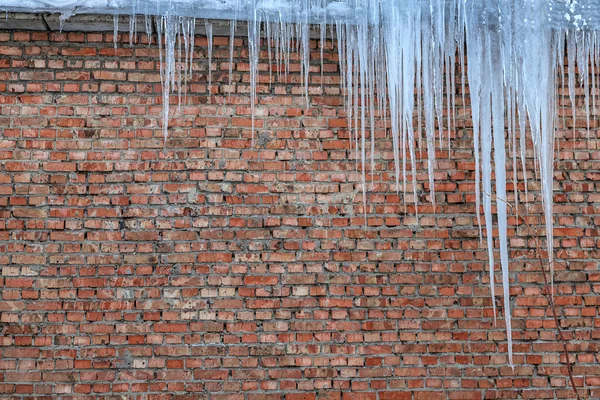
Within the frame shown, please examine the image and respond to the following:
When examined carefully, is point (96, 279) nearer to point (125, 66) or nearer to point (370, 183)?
point (125, 66)

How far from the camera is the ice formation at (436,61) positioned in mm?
3188

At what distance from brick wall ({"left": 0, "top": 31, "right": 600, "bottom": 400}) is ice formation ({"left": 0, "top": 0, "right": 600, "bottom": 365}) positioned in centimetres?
10

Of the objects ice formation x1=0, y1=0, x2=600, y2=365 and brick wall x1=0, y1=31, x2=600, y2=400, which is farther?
ice formation x1=0, y1=0, x2=600, y2=365

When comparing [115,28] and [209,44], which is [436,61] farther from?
[115,28]

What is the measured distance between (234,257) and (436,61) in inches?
58.1

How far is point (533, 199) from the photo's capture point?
3303 mm

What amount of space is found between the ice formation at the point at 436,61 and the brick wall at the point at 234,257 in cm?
10

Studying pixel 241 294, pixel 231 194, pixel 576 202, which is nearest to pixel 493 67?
pixel 576 202

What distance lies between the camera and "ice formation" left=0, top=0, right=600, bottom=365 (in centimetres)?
319

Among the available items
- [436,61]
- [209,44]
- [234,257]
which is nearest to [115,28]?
[209,44]

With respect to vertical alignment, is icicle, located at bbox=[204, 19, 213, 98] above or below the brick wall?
above

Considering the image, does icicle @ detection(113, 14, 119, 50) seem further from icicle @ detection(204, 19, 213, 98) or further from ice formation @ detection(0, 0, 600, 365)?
icicle @ detection(204, 19, 213, 98)

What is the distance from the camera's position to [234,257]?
317cm

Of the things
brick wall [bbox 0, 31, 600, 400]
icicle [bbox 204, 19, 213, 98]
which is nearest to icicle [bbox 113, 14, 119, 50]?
brick wall [bbox 0, 31, 600, 400]
